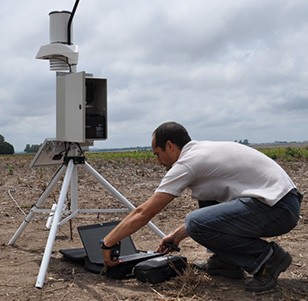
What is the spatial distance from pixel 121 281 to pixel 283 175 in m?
1.45

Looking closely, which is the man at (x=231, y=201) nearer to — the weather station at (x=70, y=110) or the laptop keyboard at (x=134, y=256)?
the laptop keyboard at (x=134, y=256)

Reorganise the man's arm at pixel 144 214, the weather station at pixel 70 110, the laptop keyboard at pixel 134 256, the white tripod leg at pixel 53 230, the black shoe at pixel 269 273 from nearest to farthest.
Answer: the man's arm at pixel 144 214 < the black shoe at pixel 269 273 < the white tripod leg at pixel 53 230 < the laptop keyboard at pixel 134 256 < the weather station at pixel 70 110

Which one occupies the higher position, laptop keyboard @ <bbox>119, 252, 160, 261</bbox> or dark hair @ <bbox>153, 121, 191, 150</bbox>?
dark hair @ <bbox>153, 121, 191, 150</bbox>

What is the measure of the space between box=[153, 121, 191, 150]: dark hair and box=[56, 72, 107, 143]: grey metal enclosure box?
34.6 inches

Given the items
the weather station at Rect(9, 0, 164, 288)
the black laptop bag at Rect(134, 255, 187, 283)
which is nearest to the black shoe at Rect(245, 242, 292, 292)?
the black laptop bag at Rect(134, 255, 187, 283)

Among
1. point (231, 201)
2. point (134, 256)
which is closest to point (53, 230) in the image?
point (134, 256)

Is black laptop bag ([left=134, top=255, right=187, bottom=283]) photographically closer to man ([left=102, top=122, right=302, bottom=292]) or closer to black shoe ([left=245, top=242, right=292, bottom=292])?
man ([left=102, top=122, right=302, bottom=292])

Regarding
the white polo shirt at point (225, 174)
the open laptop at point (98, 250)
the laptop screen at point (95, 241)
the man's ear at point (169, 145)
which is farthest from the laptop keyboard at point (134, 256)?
the man's ear at point (169, 145)

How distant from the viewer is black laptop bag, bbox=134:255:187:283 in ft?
11.7

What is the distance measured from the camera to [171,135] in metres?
3.45

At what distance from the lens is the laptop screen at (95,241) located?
404cm

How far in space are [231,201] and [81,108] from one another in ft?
5.01

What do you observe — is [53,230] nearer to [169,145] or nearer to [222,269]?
[169,145]

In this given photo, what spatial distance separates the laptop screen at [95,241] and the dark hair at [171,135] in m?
1.14
